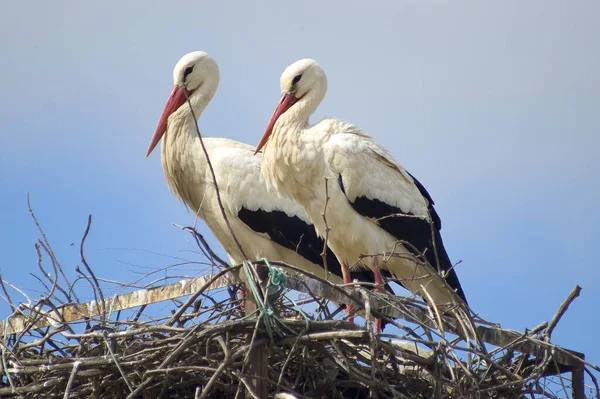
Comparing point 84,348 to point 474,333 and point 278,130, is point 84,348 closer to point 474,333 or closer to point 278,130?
point 474,333

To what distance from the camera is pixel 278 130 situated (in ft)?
24.6

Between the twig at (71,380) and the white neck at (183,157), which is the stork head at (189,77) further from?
the twig at (71,380)

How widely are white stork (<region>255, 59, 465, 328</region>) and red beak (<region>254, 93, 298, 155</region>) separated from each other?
0.16 metres

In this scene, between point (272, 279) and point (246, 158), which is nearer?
point (272, 279)

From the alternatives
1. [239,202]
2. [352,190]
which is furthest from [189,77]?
[352,190]

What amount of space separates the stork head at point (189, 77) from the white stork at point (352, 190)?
109 centimetres

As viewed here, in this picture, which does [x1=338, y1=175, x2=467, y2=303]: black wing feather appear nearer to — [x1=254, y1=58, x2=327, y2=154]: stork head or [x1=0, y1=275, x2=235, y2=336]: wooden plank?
[x1=254, y1=58, x2=327, y2=154]: stork head

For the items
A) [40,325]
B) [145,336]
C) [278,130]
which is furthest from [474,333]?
[278,130]

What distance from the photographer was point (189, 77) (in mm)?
8523

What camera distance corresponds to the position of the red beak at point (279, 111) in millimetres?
7770

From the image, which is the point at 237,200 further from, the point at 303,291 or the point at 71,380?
the point at 71,380

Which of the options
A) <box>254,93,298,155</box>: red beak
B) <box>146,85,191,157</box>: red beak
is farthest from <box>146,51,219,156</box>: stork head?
<box>254,93,298,155</box>: red beak

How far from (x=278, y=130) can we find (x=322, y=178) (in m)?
0.49

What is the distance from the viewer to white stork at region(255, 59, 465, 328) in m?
7.21
